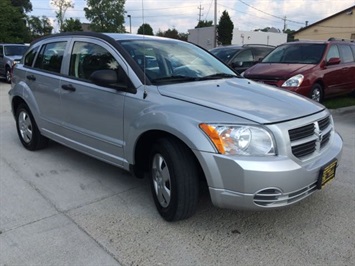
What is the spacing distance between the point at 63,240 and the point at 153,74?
1693 millimetres

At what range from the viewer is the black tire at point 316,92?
26.2ft

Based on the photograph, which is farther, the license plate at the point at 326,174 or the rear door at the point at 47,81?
the rear door at the point at 47,81

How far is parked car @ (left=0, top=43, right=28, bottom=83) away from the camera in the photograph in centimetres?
1488


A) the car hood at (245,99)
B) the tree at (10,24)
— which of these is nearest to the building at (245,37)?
the tree at (10,24)

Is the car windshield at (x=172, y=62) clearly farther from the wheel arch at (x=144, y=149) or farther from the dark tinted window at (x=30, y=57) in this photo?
the dark tinted window at (x=30, y=57)

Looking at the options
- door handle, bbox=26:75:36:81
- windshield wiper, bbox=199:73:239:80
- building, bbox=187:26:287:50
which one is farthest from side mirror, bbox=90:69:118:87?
building, bbox=187:26:287:50

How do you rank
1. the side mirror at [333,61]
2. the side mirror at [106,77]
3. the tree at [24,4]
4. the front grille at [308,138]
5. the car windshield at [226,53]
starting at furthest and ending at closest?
1. the tree at [24,4]
2. the car windshield at [226,53]
3. the side mirror at [333,61]
4. the side mirror at [106,77]
5. the front grille at [308,138]

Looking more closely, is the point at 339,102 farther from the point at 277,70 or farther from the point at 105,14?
the point at 105,14

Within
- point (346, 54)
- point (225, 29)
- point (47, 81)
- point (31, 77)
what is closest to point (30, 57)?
point (31, 77)

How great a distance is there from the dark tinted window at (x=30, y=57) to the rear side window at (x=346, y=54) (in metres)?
7.29

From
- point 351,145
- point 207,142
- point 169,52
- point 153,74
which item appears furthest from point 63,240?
point 351,145

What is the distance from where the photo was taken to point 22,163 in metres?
4.81

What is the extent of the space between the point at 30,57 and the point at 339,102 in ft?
24.1

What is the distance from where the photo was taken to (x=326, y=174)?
306cm
